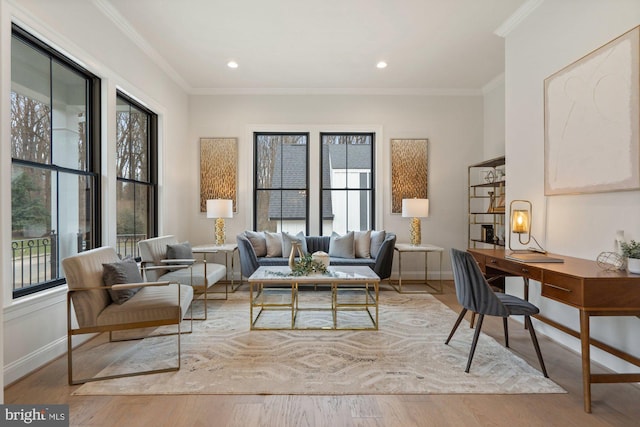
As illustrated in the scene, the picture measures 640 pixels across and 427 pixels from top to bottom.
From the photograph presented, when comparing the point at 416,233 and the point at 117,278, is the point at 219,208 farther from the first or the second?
the point at 416,233

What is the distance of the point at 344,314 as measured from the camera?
3.85 meters

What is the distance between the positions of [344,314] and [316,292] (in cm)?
100

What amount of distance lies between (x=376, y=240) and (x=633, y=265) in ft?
10.5

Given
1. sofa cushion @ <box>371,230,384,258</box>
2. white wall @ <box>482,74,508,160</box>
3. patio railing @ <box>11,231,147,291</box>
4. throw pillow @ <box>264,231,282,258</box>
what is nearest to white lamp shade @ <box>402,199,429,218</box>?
sofa cushion @ <box>371,230,384,258</box>

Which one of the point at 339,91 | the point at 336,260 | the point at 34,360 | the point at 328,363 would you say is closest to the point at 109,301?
the point at 34,360

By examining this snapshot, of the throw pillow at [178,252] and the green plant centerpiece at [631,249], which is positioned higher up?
the green plant centerpiece at [631,249]

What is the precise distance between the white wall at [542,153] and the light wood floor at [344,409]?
2.00 feet

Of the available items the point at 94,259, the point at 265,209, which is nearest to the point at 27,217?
the point at 94,259

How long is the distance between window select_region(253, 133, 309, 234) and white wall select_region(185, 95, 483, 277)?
0.61 ft

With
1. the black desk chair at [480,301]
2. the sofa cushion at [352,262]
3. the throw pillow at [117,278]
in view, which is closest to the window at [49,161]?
the throw pillow at [117,278]

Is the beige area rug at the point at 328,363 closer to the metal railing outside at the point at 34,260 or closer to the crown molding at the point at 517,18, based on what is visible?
the metal railing outside at the point at 34,260

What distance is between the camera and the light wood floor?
1.99m

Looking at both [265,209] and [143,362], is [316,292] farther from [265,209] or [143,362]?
[143,362]

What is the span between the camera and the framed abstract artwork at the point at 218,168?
558 centimetres
